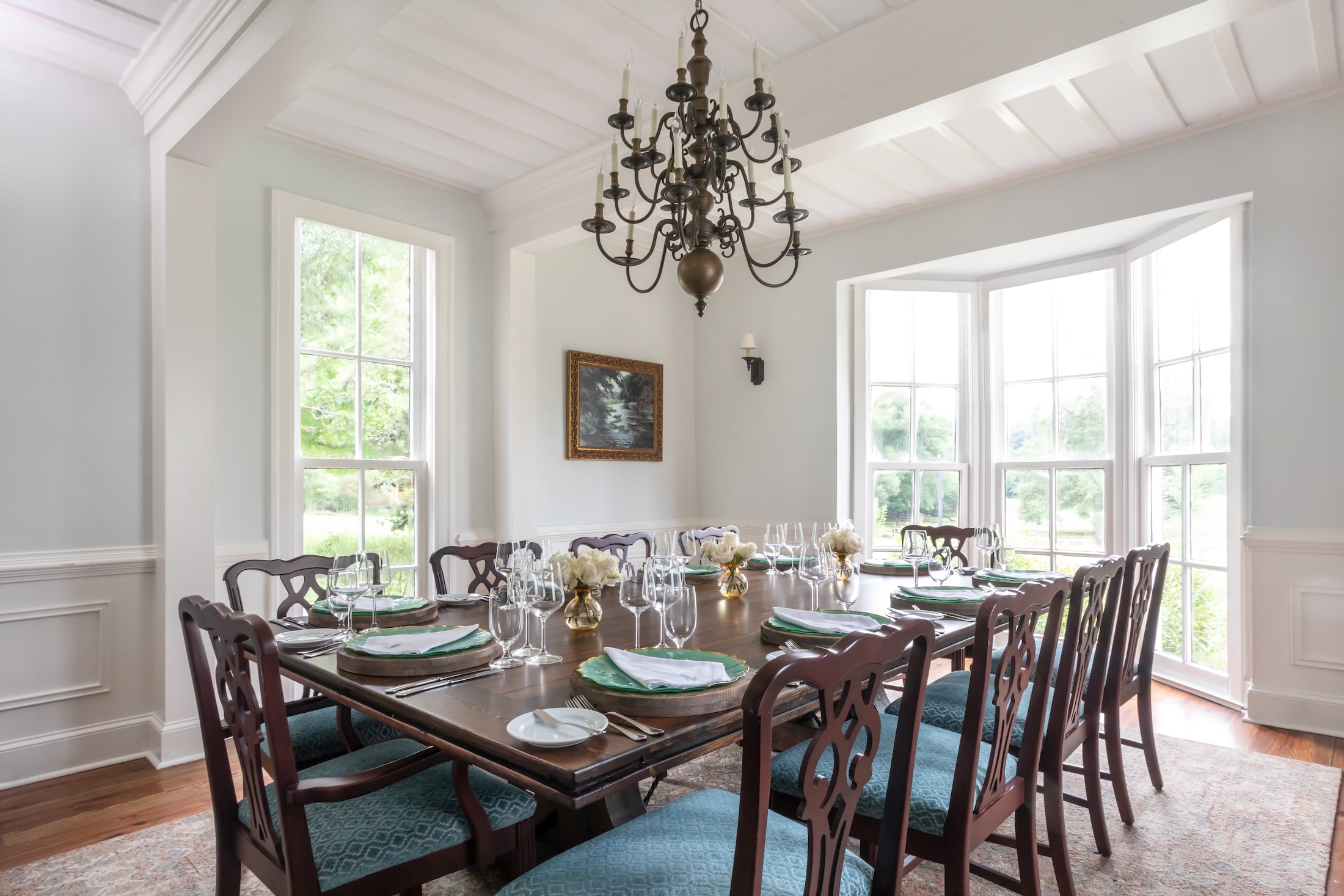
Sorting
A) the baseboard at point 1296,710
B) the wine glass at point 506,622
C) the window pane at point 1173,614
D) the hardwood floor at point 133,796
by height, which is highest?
the wine glass at point 506,622

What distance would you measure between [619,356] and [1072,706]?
359 centimetres

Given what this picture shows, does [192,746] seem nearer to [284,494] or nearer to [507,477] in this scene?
[284,494]

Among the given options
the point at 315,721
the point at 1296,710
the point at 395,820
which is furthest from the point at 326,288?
the point at 1296,710

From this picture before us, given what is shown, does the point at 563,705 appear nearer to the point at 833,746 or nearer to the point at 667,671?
the point at 667,671

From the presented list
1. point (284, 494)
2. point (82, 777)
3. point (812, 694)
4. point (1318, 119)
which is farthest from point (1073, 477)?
point (82, 777)

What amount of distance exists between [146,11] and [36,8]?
345 millimetres

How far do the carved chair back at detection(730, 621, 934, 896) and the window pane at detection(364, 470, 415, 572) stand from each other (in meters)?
3.16

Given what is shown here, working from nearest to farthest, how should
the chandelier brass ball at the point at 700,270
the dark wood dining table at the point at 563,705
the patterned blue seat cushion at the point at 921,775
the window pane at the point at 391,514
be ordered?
1. the dark wood dining table at the point at 563,705
2. the patterned blue seat cushion at the point at 921,775
3. the chandelier brass ball at the point at 700,270
4. the window pane at the point at 391,514

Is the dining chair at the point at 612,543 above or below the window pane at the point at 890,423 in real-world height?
below

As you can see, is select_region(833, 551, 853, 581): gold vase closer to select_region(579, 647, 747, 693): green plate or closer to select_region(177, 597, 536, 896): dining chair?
select_region(579, 647, 747, 693): green plate

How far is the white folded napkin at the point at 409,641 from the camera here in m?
1.69

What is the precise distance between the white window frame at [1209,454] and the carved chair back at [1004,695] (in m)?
2.45

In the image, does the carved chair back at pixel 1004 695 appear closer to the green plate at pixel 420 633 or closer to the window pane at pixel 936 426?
the green plate at pixel 420 633

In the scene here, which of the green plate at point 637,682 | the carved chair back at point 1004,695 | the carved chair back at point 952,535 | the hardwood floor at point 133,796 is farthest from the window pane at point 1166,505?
the green plate at point 637,682
